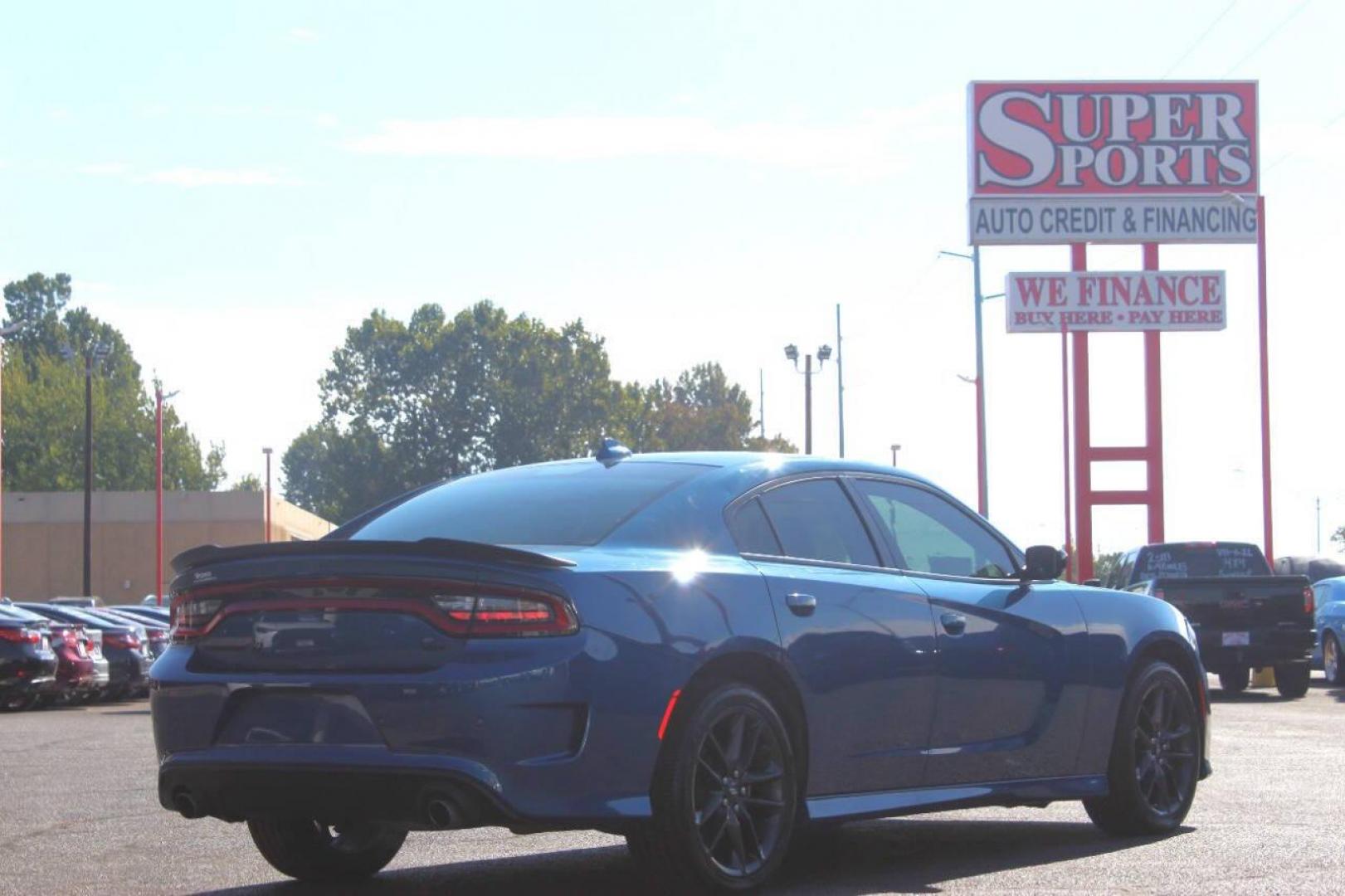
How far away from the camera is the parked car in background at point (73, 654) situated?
1005 inches

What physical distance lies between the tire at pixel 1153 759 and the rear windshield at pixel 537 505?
8.13ft

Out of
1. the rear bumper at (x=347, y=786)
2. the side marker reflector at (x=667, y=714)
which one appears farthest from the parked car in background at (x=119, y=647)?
the side marker reflector at (x=667, y=714)

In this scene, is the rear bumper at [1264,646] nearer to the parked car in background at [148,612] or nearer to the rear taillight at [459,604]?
the parked car in background at [148,612]

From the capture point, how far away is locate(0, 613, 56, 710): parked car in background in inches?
960

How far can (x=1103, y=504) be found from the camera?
43875 mm

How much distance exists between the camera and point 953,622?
8258 mm

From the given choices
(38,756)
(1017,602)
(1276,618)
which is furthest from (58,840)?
(1276,618)

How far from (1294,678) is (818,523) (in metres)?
17.7

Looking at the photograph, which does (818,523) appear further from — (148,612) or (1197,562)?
(148,612)

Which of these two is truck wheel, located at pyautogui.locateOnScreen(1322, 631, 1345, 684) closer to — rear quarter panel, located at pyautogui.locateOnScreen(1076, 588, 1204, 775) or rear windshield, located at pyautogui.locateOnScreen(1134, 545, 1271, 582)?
rear windshield, located at pyautogui.locateOnScreen(1134, 545, 1271, 582)

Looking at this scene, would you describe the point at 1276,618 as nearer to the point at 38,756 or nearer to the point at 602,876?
the point at 38,756

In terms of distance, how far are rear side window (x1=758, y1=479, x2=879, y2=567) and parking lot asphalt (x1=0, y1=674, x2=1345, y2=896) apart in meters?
1.16

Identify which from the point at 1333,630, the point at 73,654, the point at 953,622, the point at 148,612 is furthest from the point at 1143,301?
the point at 953,622

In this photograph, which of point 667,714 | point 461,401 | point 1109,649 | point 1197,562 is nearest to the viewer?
point 667,714
